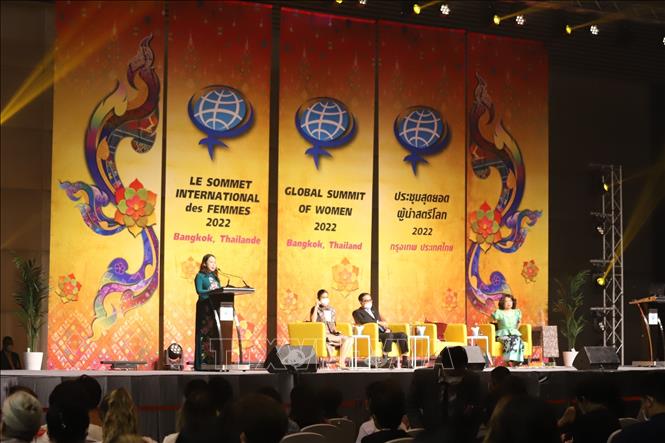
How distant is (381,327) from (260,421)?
9.46 metres

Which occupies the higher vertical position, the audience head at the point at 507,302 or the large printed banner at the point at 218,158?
the large printed banner at the point at 218,158

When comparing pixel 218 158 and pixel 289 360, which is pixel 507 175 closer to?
pixel 218 158

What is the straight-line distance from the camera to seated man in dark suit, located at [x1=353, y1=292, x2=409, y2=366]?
A: 40.0 feet

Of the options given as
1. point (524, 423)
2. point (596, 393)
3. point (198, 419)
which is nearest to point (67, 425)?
point (198, 419)

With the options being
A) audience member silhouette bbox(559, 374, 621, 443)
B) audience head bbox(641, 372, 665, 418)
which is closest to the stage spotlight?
audience member silhouette bbox(559, 374, 621, 443)

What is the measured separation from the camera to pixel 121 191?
1216cm

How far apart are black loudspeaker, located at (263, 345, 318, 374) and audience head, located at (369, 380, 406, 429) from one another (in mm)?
5198

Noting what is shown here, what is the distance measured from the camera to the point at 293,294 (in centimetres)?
1273

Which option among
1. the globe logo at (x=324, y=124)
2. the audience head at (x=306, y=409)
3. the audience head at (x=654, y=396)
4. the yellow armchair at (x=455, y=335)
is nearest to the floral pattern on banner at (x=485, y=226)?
the yellow armchair at (x=455, y=335)

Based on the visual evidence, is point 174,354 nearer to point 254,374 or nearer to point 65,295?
point 65,295

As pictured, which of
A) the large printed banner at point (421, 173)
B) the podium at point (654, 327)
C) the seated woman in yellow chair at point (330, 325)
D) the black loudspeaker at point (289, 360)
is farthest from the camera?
the large printed banner at point (421, 173)

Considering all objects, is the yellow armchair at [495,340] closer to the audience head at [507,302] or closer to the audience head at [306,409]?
the audience head at [507,302]

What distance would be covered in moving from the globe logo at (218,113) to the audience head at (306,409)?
26.4 feet

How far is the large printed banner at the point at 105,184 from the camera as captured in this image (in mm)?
11719
